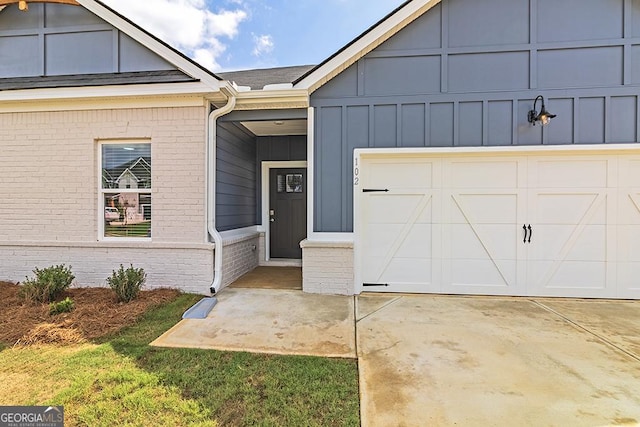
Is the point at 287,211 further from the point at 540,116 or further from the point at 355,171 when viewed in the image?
the point at 540,116

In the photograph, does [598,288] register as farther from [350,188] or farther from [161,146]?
[161,146]

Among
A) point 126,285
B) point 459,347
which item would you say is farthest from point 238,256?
point 459,347

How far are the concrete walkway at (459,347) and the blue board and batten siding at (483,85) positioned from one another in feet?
5.35

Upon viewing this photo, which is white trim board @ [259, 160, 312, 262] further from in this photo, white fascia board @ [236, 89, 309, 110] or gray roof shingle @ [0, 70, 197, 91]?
gray roof shingle @ [0, 70, 197, 91]

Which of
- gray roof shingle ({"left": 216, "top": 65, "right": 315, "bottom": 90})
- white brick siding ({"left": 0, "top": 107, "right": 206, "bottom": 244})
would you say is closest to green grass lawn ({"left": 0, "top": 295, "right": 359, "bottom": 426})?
white brick siding ({"left": 0, "top": 107, "right": 206, "bottom": 244})

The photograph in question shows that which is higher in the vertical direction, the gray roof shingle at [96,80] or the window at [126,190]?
the gray roof shingle at [96,80]

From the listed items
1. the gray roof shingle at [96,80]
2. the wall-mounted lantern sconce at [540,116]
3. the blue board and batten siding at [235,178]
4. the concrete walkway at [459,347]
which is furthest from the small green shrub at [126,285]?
the wall-mounted lantern sconce at [540,116]

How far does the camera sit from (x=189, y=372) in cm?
256

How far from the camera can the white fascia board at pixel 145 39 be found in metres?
4.67

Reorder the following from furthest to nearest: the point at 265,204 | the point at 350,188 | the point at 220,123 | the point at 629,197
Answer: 1. the point at 265,204
2. the point at 220,123
3. the point at 350,188
4. the point at 629,197

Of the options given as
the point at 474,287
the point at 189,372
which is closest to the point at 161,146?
the point at 189,372

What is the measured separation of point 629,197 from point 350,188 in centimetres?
414

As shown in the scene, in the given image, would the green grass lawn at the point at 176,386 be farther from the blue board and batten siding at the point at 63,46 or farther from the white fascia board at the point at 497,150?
the blue board and batten siding at the point at 63,46

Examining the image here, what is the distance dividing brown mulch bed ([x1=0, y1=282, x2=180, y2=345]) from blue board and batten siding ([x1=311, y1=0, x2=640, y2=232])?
2775 mm
